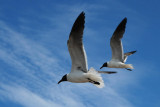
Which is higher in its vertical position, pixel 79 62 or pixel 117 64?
pixel 117 64

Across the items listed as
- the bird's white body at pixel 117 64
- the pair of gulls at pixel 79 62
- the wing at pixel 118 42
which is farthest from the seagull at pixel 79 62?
the bird's white body at pixel 117 64

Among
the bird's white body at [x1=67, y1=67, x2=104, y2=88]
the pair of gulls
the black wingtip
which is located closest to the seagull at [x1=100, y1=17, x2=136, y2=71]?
the pair of gulls

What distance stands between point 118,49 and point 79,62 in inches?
248

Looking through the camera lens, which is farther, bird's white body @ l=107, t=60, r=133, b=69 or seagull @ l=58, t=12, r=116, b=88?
bird's white body @ l=107, t=60, r=133, b=69

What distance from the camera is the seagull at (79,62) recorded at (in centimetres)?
953

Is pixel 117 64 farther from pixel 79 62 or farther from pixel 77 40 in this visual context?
pixel 77 40

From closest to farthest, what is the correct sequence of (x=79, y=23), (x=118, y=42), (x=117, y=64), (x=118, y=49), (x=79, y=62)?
(x=79, y=23), (x=79, y=62), (x=118, y=42), (x=118, y=49), (x=117, y=64)

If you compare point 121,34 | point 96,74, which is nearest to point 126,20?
point 121,34

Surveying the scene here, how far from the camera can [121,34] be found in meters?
15.4

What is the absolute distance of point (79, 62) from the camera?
10156mm

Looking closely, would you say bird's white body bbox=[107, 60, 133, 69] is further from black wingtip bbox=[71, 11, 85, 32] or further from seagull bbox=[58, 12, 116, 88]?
black wingtip bbox=[71, 11, 85, 32]

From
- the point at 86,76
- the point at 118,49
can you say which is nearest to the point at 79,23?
the point at 86,76

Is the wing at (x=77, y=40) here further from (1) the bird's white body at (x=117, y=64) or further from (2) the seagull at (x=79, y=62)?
(1) the bird's white body at (x=117, y=64)

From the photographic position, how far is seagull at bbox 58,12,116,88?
375 inches
